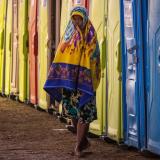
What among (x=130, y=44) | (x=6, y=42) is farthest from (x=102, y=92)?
(x=6, y=42)

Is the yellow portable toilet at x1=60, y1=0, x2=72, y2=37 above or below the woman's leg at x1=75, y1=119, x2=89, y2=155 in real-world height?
above

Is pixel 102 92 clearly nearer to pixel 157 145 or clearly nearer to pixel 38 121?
pixel 157 145

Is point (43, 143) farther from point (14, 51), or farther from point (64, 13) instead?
point (14, 51)

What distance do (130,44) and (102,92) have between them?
1.06 metres

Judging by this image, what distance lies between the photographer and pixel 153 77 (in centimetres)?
679

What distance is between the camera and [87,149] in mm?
7590

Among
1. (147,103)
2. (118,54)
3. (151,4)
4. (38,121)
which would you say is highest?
(151,4)

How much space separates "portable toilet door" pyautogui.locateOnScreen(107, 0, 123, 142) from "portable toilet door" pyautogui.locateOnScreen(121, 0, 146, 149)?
4.8 inches

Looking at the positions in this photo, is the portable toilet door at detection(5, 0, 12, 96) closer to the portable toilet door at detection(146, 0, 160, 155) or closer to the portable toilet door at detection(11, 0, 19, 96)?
the portable toilet door at detection(11, 0, 19, 96)

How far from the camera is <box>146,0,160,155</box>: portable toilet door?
6.65m

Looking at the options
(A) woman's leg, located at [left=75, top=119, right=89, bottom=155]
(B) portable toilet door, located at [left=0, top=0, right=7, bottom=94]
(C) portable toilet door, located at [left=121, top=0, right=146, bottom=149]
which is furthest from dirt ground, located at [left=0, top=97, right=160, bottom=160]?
(B) portable toilet door, located at [left=0, top=0, right=7, bottom=94]

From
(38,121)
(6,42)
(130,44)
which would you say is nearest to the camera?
(130,44)

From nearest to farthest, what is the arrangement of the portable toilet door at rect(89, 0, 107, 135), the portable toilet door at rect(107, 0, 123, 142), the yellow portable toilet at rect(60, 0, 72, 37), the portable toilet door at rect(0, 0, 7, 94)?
the portable toilet door at rect(107, 0, 123, 142) → the portable toilet door at rect(89, 0, 107, 135) → the yellow portable toilet at rect(60, 0, 72, 37) → the portable toilet door at rect(0, 0, 7, 94)


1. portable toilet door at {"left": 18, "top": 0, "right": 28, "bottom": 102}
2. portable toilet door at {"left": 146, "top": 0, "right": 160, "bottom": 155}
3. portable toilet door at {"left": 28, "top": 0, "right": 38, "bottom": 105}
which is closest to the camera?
portable toilet door at {"left": 146, "top": 0, "right": 160, "bottom": 155}
